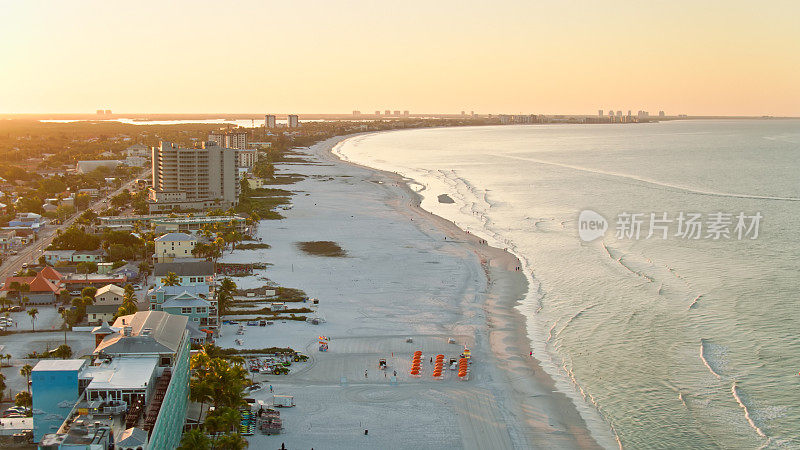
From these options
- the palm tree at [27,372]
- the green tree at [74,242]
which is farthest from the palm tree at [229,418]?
the green tree at [74,242]

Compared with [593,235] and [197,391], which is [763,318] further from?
[197,391]

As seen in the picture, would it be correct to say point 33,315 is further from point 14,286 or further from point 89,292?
point 14,286

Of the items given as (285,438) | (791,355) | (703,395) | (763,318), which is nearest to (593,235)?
(763,318)

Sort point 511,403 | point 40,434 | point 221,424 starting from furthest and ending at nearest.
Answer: point 511,403 → point 221,424 → point 40,434

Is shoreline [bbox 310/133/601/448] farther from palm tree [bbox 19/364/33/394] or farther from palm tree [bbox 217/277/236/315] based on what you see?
palm tree [bbox 19/364/33/394]

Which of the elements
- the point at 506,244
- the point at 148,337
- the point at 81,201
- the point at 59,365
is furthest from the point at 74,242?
the point at 59,365

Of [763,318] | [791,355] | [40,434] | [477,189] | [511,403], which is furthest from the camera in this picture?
[477,189]

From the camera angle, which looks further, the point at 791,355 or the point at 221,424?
the point at 791,355
